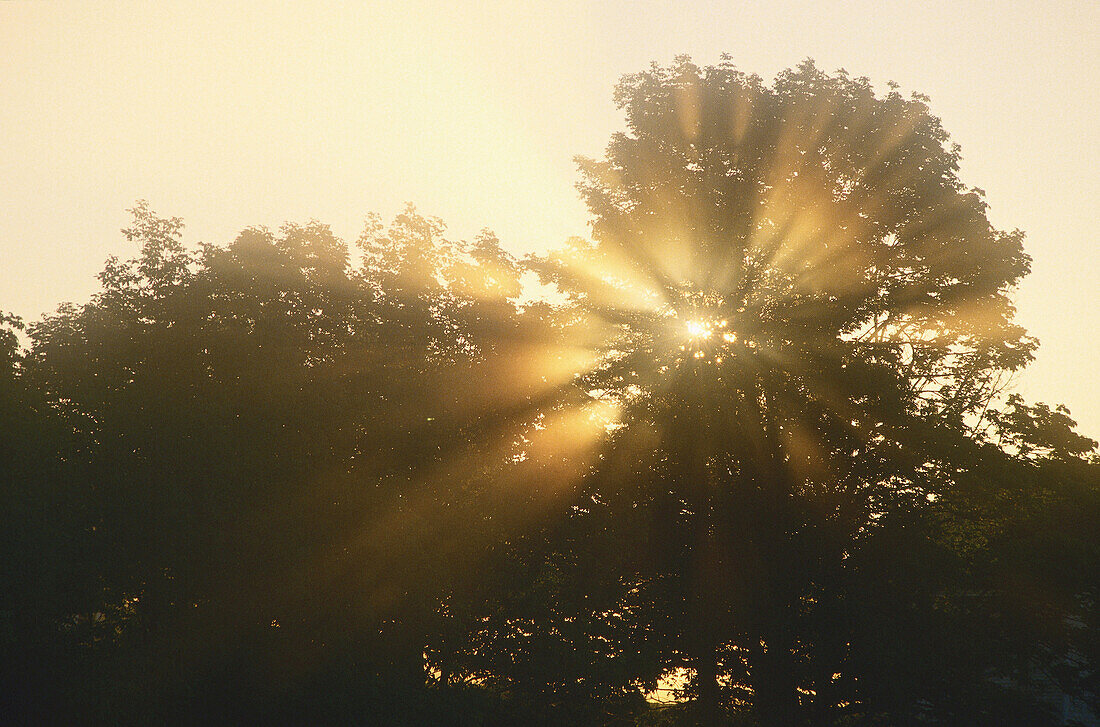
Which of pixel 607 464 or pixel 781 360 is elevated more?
pixel 781 360

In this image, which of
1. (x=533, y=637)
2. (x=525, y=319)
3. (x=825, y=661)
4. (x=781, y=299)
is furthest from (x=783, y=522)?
(x=525, y=319)

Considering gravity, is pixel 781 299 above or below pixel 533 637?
above

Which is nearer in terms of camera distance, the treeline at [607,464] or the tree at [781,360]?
the treeline at [607,464]

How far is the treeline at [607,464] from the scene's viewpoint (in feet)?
60.8

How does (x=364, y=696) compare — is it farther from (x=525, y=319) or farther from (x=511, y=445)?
(x=525, y=319)

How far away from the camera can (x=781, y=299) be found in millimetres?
23031

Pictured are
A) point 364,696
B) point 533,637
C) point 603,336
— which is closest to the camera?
point 364,696

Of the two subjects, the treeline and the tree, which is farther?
the tree

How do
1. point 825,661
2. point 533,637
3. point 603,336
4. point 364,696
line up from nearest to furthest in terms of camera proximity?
1. point 364,696
2. point 825,661
3. point 533,637
4. point 603,336

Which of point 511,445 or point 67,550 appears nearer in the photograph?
point 67,550

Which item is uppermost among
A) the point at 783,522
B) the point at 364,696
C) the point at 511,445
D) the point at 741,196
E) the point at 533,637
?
the point at 741,196

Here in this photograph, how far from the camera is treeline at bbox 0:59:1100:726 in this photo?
1853 centimetres

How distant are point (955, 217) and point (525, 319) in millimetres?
12848

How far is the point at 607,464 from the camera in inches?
896
